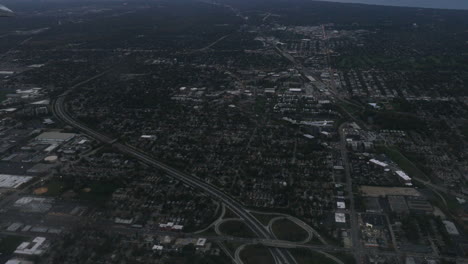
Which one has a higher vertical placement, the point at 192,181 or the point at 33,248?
the point at 192,181

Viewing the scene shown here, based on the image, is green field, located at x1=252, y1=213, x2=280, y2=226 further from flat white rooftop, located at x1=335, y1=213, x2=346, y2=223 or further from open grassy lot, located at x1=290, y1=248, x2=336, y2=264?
flat white rooftop, located at x1=335, y1=213, x2=346, y2=223

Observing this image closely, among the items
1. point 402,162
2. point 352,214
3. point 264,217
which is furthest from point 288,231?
point 402,162

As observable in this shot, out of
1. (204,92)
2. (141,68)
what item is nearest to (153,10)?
(141,68)

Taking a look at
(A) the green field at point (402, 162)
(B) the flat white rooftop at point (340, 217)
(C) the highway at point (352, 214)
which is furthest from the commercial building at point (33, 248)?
(A) the green field at point (402, 162)

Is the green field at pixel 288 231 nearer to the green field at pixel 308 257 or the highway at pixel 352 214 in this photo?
the green field at pixel 308 257

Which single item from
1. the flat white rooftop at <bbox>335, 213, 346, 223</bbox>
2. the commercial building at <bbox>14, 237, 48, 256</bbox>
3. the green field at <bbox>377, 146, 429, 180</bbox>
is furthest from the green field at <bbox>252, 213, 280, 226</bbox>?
the commercial building at <bbox>14, 237, 48, 256</bbox>

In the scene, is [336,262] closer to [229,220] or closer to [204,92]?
[229,220]

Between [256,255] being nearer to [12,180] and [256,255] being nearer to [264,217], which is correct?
[264,217]
